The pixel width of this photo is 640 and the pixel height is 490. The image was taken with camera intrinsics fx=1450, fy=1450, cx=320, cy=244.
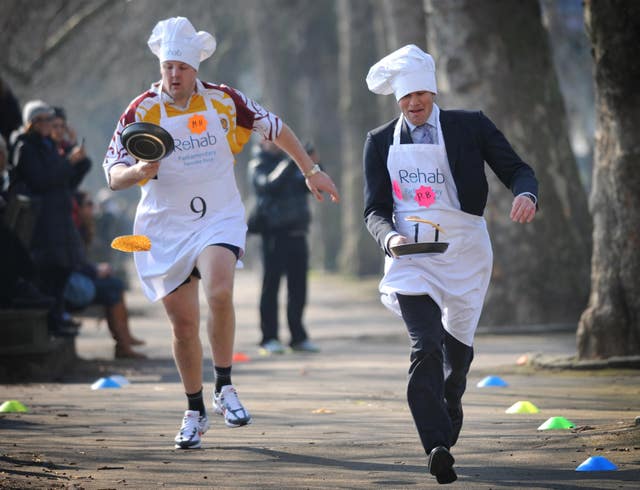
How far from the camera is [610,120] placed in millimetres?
10750

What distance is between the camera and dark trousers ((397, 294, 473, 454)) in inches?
249

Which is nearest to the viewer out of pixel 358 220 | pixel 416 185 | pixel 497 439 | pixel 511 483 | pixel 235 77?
pixel 511 483

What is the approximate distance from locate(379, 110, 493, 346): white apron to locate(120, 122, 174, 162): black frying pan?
1.18 m

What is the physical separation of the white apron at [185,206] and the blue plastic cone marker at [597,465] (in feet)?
7.46

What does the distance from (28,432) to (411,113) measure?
9.82 feet

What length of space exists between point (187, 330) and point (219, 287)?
345 millimetres

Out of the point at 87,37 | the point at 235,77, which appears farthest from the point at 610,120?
the point at 235,77

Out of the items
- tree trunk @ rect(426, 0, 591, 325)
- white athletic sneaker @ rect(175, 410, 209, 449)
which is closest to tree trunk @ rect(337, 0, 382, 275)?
tree trunk @ rect(426, 0, 591, 325)

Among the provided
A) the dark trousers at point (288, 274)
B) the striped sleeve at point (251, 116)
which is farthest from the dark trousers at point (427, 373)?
the dark trousers at point (288, 274)

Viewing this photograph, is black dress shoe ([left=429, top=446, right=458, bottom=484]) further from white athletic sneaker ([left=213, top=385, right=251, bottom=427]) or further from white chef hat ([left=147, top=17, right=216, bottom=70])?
white chef hat ([left=147, top=17, right=216, bottom=70])

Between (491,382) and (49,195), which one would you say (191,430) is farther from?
(49,195)

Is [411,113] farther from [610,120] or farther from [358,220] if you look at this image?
[358,220]

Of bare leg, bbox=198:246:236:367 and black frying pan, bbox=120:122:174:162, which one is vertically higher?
black frying pan, bbox=120:122:174:162

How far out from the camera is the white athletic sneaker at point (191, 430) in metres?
7.54
